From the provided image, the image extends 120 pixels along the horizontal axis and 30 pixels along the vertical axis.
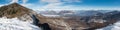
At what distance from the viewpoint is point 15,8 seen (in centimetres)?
Result: 998

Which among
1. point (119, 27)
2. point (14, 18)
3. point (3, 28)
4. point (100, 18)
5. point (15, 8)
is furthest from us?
point (100, 18)

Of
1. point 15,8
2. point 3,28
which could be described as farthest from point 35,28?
point 15,8

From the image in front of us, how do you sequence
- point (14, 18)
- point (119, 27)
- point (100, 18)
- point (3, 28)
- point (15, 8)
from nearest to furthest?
point (3, 28) < point (14, 18) < point (15, 8) < point (119, 27) < point (100, 18)

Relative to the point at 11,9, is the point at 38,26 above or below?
below

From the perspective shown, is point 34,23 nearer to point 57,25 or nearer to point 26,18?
point 26,18

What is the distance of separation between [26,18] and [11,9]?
3.85ft

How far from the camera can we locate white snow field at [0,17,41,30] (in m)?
8.36

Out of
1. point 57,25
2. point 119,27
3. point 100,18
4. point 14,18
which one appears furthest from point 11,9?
point 100,18

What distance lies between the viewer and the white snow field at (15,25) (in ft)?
27.4

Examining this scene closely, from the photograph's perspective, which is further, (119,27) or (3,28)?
(119,27)

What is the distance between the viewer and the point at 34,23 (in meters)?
9.13

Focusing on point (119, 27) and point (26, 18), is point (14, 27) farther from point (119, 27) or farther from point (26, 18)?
point (119, 27)

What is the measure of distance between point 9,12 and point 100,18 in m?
24.8

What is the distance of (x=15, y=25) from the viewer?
28.7ft
